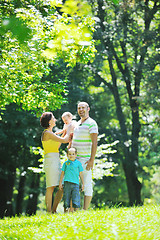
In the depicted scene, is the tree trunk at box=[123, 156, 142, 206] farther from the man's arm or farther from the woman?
the man's arm

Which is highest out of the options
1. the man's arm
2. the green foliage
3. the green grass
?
the green foliage

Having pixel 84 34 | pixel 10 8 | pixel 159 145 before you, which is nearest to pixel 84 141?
pixel 84 34

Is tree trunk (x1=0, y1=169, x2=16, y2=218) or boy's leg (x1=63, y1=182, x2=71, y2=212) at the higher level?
boy's leg (x1=63, y1=182, x2=71, y2=212)

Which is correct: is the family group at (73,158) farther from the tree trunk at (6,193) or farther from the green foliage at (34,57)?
the tree trunk at (6,193)

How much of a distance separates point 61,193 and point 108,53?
44.8 feet

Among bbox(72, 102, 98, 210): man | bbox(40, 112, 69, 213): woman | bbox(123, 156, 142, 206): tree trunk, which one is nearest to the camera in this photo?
bbox(72, 102, 98, 210): man

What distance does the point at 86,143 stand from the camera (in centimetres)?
603

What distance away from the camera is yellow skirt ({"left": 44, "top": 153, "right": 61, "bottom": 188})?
20.2 ft

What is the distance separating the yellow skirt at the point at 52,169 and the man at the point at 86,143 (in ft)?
1.30

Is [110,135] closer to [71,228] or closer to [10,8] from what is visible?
[10,8]

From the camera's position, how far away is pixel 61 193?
627cm

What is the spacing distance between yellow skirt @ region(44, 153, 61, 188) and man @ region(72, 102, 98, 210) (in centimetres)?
40

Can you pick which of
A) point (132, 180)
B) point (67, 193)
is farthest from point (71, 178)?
point (132, 180)

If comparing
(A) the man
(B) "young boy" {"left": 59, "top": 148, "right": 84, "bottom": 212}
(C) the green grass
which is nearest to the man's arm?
(A) the man
